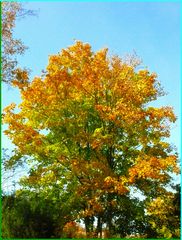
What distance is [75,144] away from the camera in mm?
27203

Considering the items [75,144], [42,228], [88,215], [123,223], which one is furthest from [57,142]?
[42,228]

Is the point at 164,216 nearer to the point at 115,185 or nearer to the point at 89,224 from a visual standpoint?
the point at 115,185

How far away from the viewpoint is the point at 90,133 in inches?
1081

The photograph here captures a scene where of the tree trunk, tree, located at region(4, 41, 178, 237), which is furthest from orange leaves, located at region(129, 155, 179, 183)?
the tree trunk

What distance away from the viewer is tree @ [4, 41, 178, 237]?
25.8 m

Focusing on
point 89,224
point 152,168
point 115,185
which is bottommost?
point 89,224

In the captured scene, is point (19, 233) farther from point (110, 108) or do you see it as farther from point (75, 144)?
point (110, 108)

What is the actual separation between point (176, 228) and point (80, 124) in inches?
360

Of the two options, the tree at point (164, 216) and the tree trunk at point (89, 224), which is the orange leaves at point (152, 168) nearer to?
the tree at point (164, 216)

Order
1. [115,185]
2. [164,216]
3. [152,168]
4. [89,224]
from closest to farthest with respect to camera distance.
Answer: [152,168] < [115,185] < [164,216] < [89,224]

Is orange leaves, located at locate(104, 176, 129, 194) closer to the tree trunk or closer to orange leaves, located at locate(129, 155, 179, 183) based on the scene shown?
orange leaves, located at locate(129, 155, 179, 183)

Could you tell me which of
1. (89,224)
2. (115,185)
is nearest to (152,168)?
(115,185)

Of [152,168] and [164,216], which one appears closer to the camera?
[152,168]

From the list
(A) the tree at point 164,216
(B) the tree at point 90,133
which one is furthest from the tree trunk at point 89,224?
(A) the tree at point 164,216
